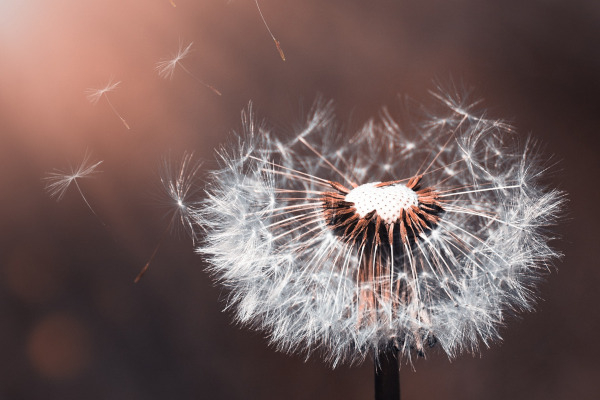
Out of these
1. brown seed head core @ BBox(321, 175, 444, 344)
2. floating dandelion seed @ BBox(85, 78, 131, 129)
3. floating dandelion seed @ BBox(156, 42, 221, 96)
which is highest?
floating dandelion seed @ BBox(156, 42, 221, 96)

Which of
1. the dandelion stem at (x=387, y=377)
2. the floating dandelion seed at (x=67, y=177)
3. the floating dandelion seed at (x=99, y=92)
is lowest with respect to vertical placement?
the dandelion stem at (x=387, y=377)

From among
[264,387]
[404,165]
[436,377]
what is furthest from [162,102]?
[436,377]

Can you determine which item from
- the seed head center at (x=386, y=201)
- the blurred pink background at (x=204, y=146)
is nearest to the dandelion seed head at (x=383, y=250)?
the seed head center at (x=386, y=201)

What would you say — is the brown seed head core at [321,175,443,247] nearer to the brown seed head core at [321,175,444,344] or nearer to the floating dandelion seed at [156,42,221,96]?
the brown seed head core at [321,175,444,344]

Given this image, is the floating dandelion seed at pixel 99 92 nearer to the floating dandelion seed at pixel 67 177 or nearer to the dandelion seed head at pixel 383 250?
the floating dandelion seed at pixel 67 177

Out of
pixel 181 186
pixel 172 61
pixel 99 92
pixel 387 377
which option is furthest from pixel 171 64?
pixel 387 377

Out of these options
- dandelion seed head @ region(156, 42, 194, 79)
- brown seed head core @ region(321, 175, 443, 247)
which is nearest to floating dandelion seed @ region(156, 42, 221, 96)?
dandelion seed head @ region(156, 42, 194, 79)

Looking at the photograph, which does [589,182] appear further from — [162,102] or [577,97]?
[162,102]
